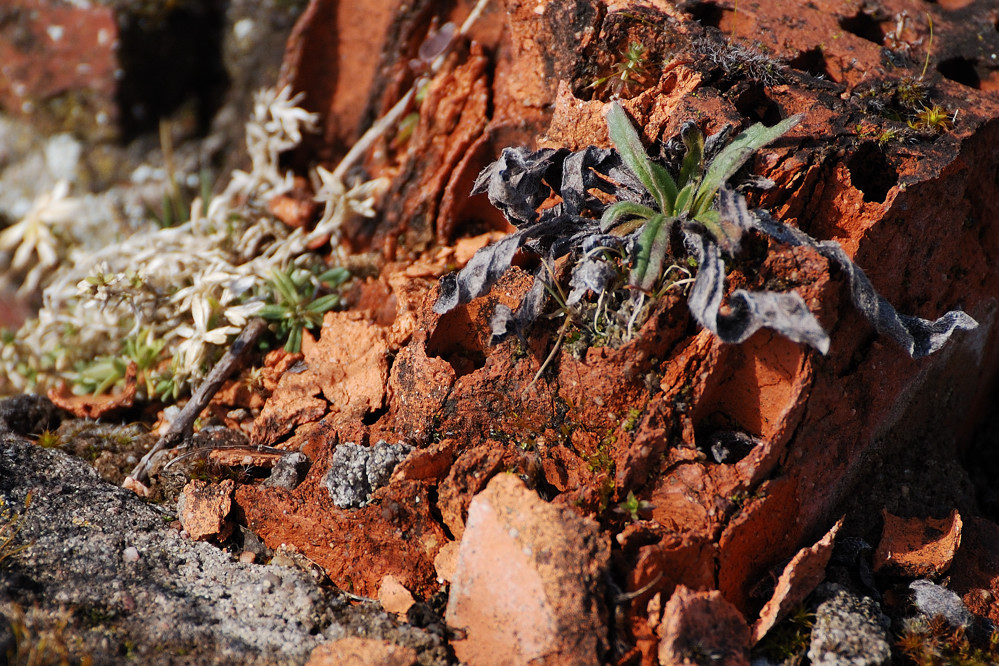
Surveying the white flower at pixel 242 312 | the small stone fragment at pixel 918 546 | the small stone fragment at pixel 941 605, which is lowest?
the small stone fragment at pixel 941 605

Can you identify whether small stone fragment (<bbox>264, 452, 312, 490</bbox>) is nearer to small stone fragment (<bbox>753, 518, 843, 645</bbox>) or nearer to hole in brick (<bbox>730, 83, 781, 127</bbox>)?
small stone fragment (<bbox>753, 518, 843, 645</bbox>)

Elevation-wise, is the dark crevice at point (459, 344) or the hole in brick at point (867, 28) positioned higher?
the hole in brick at point (867, 28)

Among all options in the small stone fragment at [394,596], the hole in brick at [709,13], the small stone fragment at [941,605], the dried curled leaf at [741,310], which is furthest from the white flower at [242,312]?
the small stone fragment at [941,605]

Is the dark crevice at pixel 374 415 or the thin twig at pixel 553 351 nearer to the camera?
the thin twig at pixel 553 351

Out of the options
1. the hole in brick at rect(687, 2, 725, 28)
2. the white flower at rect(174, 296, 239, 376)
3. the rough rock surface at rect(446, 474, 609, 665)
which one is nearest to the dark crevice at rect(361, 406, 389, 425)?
the rough rock surface at rect(446, 474, 609, 665)

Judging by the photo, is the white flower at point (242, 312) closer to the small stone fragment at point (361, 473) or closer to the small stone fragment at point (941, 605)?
the small stone fragment at point (361, 473)

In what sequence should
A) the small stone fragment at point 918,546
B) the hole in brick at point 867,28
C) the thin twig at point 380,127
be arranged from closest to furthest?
the small stone fragment at point 918,546, the hole in brick at point 867,28, the thin twig at point 380,127

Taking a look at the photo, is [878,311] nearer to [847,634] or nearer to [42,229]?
[847,634]
